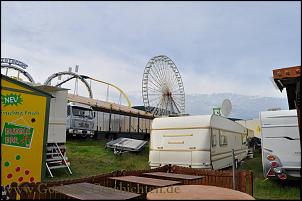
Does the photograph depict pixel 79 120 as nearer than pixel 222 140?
No

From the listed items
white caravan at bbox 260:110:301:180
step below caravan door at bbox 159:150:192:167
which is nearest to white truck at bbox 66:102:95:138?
step below caravan door at bbox 159:150:192:167

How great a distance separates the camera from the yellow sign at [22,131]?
7.43m

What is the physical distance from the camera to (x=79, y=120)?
65.3 feet

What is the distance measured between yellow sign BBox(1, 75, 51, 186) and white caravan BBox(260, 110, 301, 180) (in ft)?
22.5

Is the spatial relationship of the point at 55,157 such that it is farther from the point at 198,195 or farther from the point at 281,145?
the point at 198,195

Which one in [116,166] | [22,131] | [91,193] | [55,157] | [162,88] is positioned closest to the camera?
[91,193]

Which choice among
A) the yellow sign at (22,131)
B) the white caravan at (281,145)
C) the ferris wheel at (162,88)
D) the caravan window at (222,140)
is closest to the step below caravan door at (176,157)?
the caravan window at (222,140)

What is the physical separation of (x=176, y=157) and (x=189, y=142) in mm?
756

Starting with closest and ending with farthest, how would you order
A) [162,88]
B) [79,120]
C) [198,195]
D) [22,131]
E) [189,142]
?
[198,195] < [22,131] < [189,142] < [79,120] < [162,88]

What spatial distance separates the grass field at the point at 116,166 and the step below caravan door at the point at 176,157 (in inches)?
94.0

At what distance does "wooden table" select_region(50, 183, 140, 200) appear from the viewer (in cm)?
376

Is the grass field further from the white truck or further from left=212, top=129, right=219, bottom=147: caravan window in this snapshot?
the white truck

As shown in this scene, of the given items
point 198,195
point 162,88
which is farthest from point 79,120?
point 198,195

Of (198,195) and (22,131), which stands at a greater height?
(22,131)
